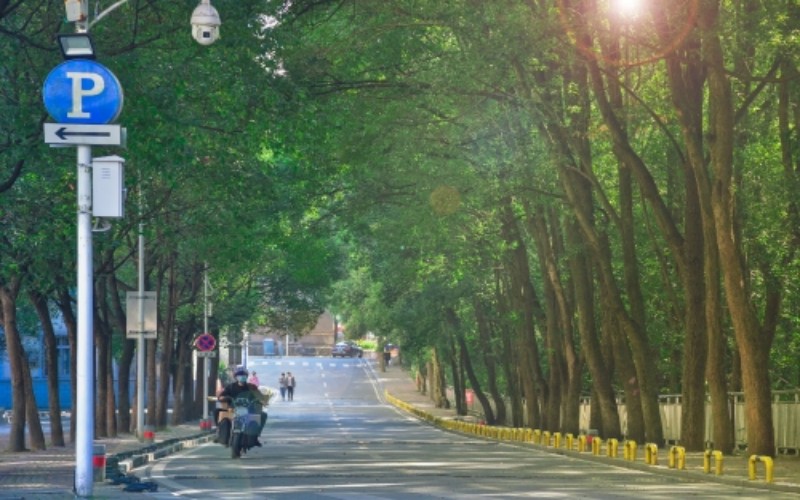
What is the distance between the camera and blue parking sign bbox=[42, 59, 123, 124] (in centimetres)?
1719

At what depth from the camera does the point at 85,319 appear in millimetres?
17406

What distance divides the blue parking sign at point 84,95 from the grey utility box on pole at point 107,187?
0.50 meters

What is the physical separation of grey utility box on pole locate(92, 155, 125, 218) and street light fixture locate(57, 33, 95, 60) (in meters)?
1.12

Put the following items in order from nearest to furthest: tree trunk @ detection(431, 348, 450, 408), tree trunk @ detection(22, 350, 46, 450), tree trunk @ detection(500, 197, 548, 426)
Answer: tree trunk @ detection(22, 350, 46, 450) < tree trunk @ detection(500, 197, 548, 426) < tree trunk @ detection(431, 348, 450, 408)

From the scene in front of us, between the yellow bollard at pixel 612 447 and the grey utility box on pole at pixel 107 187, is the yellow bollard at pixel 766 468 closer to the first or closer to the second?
the yellow bollard at pixel 612 447

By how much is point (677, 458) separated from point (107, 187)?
13.6 m

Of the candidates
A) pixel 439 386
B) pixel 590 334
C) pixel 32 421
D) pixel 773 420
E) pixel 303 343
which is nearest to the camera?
pixel 773 420

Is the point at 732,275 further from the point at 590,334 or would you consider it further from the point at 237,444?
the point at 590,334

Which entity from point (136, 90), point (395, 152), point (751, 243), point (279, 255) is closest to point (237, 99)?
point (136, 90)

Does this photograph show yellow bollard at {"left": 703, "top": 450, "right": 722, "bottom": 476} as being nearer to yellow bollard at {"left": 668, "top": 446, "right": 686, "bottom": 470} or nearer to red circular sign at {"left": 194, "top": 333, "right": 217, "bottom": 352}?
yellow bollard at {"left": 668, "top": 446, "right": 686, "bottom": 470}

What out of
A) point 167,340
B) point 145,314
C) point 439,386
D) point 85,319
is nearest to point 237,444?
point 145,314

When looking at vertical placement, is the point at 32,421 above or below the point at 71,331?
below

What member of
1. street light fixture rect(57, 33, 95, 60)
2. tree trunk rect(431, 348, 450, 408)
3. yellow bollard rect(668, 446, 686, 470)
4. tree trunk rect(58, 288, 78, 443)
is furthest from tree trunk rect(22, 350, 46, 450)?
tree trunk rect(431, 348, 450, 408)

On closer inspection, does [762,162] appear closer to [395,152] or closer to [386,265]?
[395,152]
